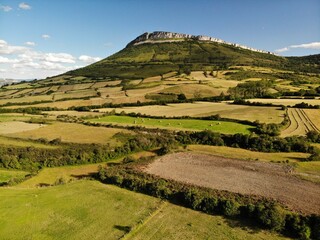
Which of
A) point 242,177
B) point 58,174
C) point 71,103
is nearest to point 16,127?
point 58,174

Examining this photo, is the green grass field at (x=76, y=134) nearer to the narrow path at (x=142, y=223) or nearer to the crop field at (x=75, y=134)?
the crop field at (x=75, y=134)

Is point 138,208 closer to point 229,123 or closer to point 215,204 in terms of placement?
point 215,204

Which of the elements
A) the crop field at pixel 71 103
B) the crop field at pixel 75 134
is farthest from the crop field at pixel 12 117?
the crop field at pixel 75 134

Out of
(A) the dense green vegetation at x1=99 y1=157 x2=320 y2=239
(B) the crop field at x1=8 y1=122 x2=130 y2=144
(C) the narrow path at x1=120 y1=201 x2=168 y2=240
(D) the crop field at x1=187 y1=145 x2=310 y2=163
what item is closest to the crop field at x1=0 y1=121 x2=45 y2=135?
(B) the crop field at x1=8 y1=122 x2=130 y2=144

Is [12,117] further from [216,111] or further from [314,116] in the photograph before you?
[314,116]

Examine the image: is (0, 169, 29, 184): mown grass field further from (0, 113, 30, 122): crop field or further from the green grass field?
(0, 113, 30, 122): crop field
